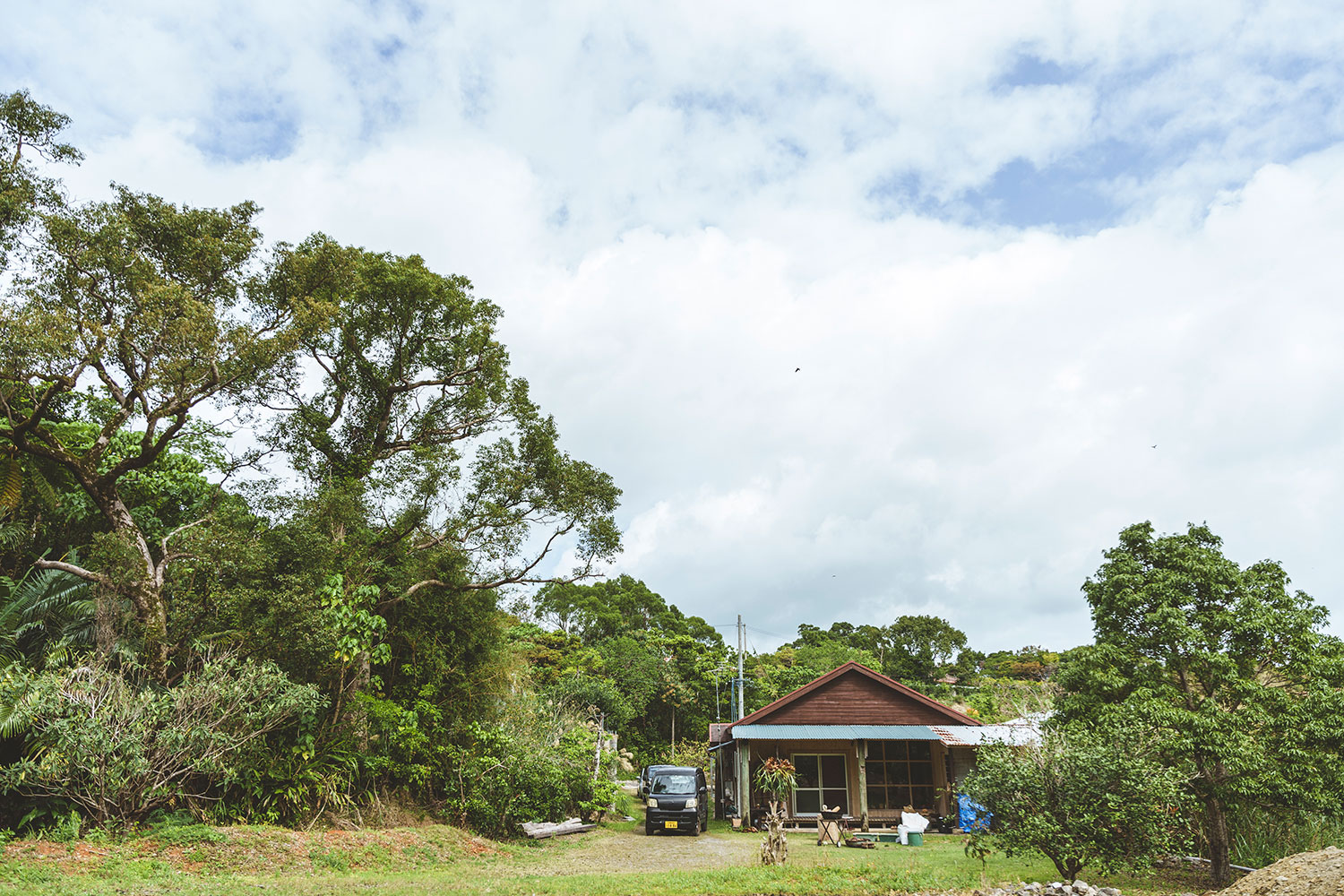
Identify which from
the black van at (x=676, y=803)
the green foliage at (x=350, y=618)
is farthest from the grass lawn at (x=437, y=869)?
the black van at (x=676, y=803)

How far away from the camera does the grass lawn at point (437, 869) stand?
29.9 ft

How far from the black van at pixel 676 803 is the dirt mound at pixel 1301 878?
11923 millimetres

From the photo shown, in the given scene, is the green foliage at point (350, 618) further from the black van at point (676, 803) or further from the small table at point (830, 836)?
the small table at point (830, 836)

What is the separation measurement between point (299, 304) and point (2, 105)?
572cm

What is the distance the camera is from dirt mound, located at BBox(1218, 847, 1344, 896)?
7105 millimetres

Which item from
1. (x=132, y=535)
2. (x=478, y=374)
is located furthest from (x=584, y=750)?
(x=132, y=535)

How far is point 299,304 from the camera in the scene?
46.5 feet

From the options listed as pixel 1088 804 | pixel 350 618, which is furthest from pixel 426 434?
pixel 1088 804

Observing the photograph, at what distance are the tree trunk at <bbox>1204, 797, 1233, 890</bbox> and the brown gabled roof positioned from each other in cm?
960

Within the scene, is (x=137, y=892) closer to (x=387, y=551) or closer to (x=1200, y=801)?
(x=387, y=551)

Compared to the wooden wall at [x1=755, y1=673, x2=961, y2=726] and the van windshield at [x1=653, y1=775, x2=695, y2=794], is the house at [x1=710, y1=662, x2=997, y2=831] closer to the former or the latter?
the wooden wall at [x1=755, y1=673, x2=961, y2=726]

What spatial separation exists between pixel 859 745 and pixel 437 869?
12337mm

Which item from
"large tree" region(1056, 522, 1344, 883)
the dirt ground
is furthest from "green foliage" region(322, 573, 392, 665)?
"large tree" region(1056, 522, 1344, 883)

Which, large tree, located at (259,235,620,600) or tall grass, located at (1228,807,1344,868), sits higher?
large tree, located at (259,235,620,600)
